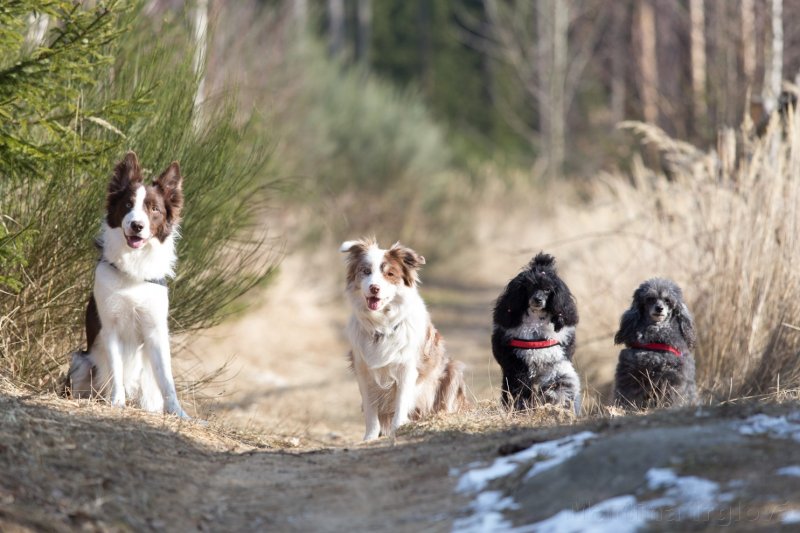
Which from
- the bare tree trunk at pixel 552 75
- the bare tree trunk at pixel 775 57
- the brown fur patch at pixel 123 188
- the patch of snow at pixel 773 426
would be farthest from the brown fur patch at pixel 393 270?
the bare tree trunk at pixel 552 75

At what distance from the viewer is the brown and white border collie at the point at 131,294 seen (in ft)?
21.8

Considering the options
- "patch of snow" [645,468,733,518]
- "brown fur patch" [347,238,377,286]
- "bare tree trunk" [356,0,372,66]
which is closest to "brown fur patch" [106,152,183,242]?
"brown fur patch" [347,238,377,286]

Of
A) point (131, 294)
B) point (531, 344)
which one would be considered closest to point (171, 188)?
point (131, 294)

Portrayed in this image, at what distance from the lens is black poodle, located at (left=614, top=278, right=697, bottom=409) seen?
23.0ft

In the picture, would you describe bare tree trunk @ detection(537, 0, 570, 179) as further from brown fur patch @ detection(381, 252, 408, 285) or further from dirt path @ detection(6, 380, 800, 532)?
dirt path @ detection(6, 380, 800, 532)

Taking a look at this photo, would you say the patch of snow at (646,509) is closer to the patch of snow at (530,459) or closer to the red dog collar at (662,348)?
the patch of snow at (530,459)

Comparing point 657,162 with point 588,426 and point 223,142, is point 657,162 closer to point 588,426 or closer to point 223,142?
point 223,142

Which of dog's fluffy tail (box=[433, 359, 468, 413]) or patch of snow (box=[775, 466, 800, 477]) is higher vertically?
dog's fluffy tail (box=[433, 359, 468, 413])

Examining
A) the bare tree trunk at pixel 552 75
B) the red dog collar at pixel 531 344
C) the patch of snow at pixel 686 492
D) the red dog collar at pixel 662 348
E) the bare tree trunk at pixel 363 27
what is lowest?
the patch of snow at pixel 686 492

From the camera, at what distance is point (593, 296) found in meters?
10.9

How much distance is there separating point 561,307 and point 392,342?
114 centimetres

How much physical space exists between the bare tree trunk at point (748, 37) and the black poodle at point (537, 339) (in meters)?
9.44

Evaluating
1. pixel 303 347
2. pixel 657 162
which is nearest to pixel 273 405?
pixel 303 347

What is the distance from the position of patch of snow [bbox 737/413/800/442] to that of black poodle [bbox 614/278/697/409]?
1.91m
